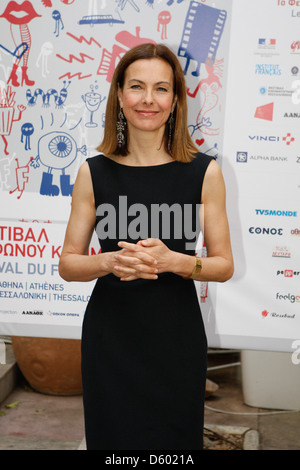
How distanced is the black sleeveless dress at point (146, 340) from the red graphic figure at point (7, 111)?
965 millimetres

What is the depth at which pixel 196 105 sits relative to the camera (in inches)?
92.7

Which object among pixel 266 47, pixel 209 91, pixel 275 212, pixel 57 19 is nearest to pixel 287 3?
pixel 266 47

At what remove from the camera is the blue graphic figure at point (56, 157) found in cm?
243

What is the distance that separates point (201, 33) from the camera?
2.30 metres

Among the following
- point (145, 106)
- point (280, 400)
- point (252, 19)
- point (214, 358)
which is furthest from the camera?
point (214, 358)

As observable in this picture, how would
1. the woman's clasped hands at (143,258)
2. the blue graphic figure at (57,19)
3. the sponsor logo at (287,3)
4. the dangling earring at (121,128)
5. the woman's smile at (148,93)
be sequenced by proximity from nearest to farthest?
the woman's clasped hands at (143,258) < the woman's smile at (148,93) < the dangling earring at (121,128) < the sponsor logo at (287,3) < the blue graphic figure at (57,19)

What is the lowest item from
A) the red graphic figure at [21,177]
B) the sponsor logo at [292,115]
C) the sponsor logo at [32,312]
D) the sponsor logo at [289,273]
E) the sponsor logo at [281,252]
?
the sponsor logo at [32,312]

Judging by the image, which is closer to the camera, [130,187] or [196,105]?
[130,187]

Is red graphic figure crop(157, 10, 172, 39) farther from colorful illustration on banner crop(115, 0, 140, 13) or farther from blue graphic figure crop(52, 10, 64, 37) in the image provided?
blue graphic figure crop(52, 10, 64, 37)

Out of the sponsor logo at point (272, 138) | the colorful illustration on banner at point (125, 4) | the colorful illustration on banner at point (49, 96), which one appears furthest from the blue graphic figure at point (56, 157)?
the sponsor logo at point (272, 138)

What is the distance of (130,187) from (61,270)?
0.32 metres

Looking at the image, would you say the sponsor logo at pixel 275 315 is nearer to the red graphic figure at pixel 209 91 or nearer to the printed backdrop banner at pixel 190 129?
the printed backdrop banner at pixel 190 129

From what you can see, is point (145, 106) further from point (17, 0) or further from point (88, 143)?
point (17, 0)

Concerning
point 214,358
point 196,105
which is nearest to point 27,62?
point 196,105
